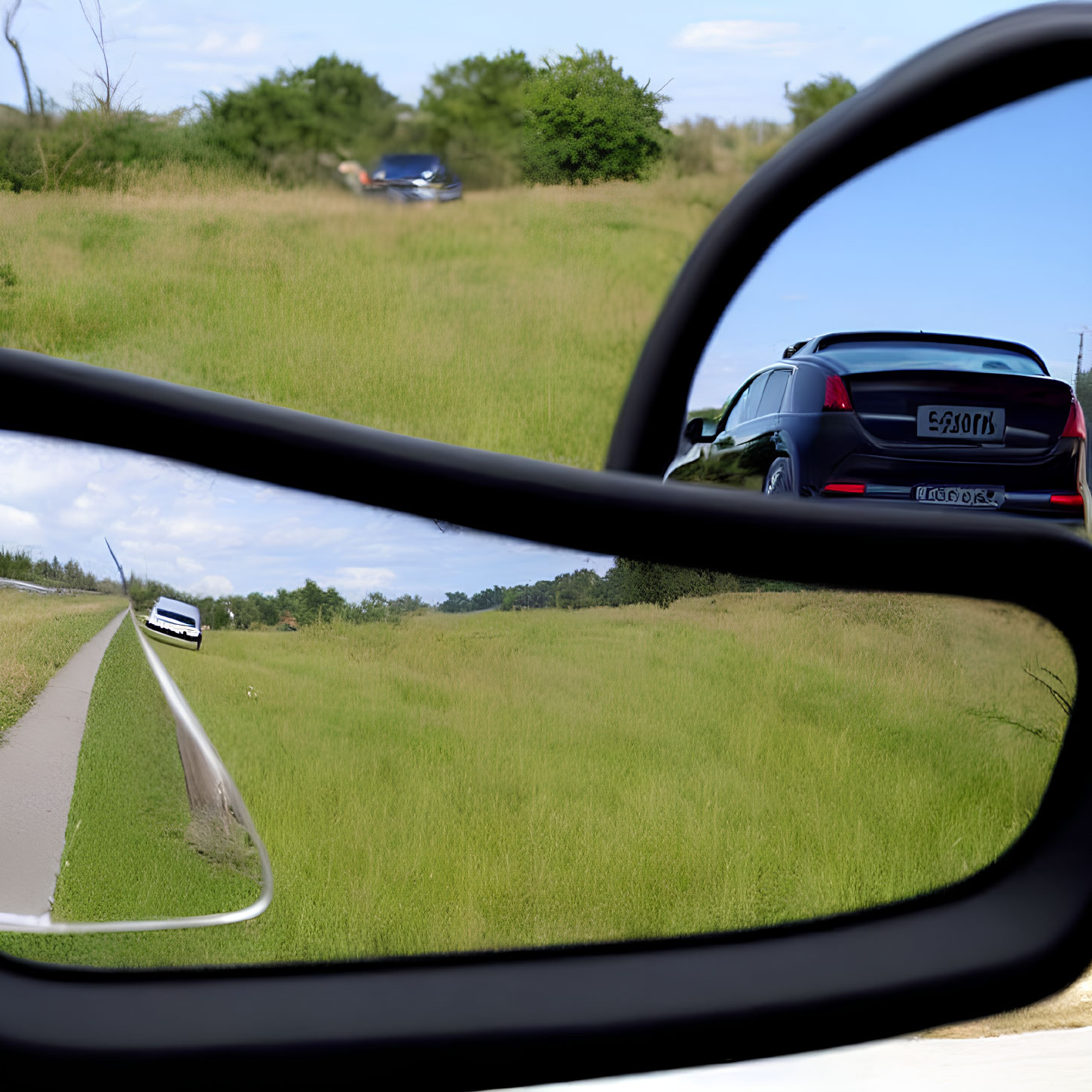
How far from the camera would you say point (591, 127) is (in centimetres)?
524

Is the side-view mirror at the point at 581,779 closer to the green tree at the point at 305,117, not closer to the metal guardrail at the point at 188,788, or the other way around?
the metal guardrail at the point at 188,788

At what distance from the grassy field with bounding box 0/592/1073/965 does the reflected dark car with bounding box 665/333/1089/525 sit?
0.48 metres

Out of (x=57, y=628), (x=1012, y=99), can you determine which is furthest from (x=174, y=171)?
(x=57, y=628)

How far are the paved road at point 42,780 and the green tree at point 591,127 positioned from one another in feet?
15.2

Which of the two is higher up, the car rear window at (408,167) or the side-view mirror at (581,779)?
the car rear window at (408,167)

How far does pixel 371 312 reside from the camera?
344 inches

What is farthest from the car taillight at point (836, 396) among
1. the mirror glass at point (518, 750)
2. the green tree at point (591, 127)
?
the green tree at point (591, 127)

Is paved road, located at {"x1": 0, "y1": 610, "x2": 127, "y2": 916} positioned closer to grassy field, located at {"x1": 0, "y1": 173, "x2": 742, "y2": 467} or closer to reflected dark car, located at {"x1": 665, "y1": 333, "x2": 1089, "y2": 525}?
reflected dark car, located at {"x1": 665, "y1": 333, "x2": 1089, "y2": 525}

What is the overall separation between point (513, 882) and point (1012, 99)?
5.01 ft

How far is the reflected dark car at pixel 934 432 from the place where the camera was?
4.25 feet

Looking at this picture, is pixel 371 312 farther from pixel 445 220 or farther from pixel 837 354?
pixel 837 354

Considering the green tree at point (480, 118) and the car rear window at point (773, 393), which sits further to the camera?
the green tree at point (480, 118)

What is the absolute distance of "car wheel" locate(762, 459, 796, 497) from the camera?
1.40 m

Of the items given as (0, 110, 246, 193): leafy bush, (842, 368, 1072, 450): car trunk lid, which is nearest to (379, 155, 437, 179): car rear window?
(0, 110, 246, 193): leafy bush
